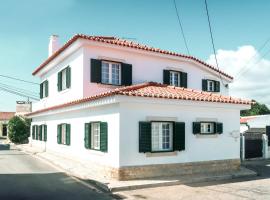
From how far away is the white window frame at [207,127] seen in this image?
1480 centimetres

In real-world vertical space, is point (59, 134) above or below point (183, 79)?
below

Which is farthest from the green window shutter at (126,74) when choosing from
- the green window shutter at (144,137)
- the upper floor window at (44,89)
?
the upper floor window at (44,89)

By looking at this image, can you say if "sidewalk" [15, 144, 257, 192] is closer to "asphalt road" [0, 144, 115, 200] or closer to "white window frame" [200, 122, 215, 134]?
"asphalt road" [0, 144, 115, 200]

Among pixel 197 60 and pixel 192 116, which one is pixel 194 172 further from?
pixel 197 60

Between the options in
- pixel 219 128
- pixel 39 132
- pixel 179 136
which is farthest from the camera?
pixel 39 132

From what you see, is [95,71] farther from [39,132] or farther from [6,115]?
[6,115]

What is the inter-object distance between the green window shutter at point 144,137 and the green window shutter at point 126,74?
4972 millimetres

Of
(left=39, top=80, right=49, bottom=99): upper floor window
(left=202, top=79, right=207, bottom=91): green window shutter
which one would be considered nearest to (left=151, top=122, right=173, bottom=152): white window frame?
(left=202, top=79, right=207, bottom=91): green window shutter

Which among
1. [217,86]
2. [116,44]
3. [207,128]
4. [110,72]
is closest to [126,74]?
[110,72]

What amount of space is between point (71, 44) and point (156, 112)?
6.62m

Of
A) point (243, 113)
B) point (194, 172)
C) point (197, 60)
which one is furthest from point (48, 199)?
point (243, 113)

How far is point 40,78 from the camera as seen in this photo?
1022 inches

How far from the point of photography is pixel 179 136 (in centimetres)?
1336

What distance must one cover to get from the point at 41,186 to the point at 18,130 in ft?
78.8
